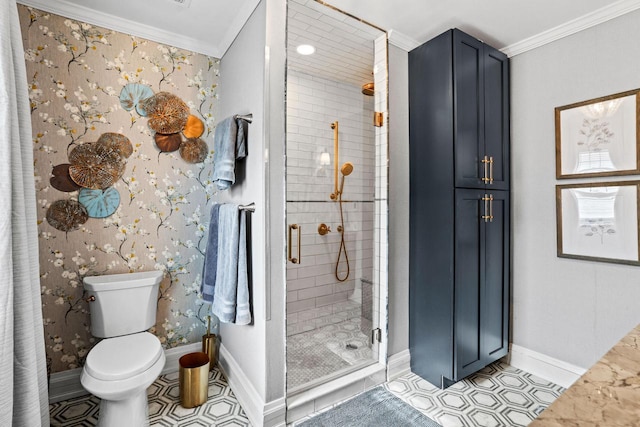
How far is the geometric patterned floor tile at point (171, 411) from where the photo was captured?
176 cm

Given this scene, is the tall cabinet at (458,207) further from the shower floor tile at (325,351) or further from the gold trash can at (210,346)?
the gold trash can at (210,346)

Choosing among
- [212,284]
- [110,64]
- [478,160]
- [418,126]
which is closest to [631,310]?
[478,160]

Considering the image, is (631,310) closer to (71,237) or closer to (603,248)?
(603,248)

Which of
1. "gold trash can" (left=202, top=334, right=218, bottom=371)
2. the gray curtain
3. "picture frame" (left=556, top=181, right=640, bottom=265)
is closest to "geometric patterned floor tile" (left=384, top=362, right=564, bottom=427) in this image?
"picture frame" (left=556, top=181, right=640, bottom=265)

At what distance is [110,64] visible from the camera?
2041mm

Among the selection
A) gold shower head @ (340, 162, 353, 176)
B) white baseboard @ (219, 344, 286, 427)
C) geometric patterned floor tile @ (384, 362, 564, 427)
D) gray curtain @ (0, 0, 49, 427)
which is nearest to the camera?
gray curtain @ (0, 0, 49, 427)

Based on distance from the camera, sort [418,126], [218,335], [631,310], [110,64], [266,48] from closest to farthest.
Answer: [266,48], [631,310], [110,64], [418,126], [218,335]

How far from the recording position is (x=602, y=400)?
489 millimetres

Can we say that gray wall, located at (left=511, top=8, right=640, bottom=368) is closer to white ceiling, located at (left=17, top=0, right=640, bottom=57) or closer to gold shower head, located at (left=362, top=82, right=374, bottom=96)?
white ceiling, located at (left=17, top=0, right=640, bottom=57)

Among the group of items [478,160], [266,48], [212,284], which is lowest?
[212,284]

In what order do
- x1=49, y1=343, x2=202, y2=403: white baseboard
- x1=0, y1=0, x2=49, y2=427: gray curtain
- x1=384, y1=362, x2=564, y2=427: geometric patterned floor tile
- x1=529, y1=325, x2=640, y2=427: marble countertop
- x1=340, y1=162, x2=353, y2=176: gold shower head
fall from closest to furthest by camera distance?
x1=529, y1=325, x2=640, y2=427: marble countertop → x1=0, y1=0, x2=49, y2=427: gray curtain → x1=384, y1=362, x2=564, y2=427: geometric patterned floor tile → x1=49, y1=343, x2=202, y2=403: white baseboard → x1=340, y1=162, x2=353, y2=176: gold shower head

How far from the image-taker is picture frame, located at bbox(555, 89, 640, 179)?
73.1 inches

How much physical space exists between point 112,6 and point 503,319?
11.1 feet

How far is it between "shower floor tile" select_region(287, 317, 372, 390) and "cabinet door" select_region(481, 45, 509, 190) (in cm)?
141
